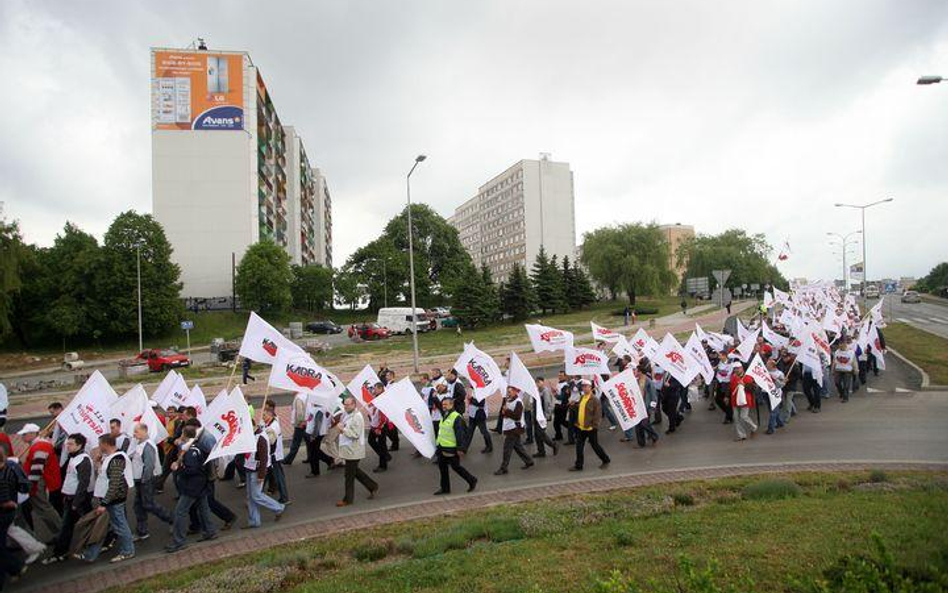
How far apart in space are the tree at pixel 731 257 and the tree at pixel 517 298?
40.8m

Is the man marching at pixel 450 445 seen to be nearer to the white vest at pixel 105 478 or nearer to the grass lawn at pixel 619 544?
the grass lawn at pixel 619 544

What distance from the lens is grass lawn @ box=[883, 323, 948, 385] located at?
18156mm

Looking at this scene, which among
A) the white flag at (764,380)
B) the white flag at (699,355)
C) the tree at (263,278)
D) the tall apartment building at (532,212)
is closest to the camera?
the white flag at (764,380)

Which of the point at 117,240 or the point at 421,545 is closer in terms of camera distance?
the point at 421,545

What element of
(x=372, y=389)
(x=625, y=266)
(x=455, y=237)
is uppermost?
(x=455, y=237)

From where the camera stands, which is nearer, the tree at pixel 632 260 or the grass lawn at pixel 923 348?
the grass lawn at pixel 923 348

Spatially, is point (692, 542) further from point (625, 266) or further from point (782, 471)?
point (625, 266)

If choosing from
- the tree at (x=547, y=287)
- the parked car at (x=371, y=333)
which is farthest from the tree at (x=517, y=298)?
the parked car at (x=371, y=333)

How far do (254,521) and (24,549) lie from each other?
263 cm

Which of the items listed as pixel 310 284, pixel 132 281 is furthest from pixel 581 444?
pixel 310 284

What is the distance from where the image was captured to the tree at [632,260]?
62062 millimetres

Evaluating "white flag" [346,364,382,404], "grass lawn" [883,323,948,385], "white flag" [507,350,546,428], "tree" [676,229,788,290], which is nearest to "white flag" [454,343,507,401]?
"white flag" [507,350,546,428]

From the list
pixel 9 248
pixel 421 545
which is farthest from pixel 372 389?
pixel 9 248

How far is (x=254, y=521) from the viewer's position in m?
8.12
